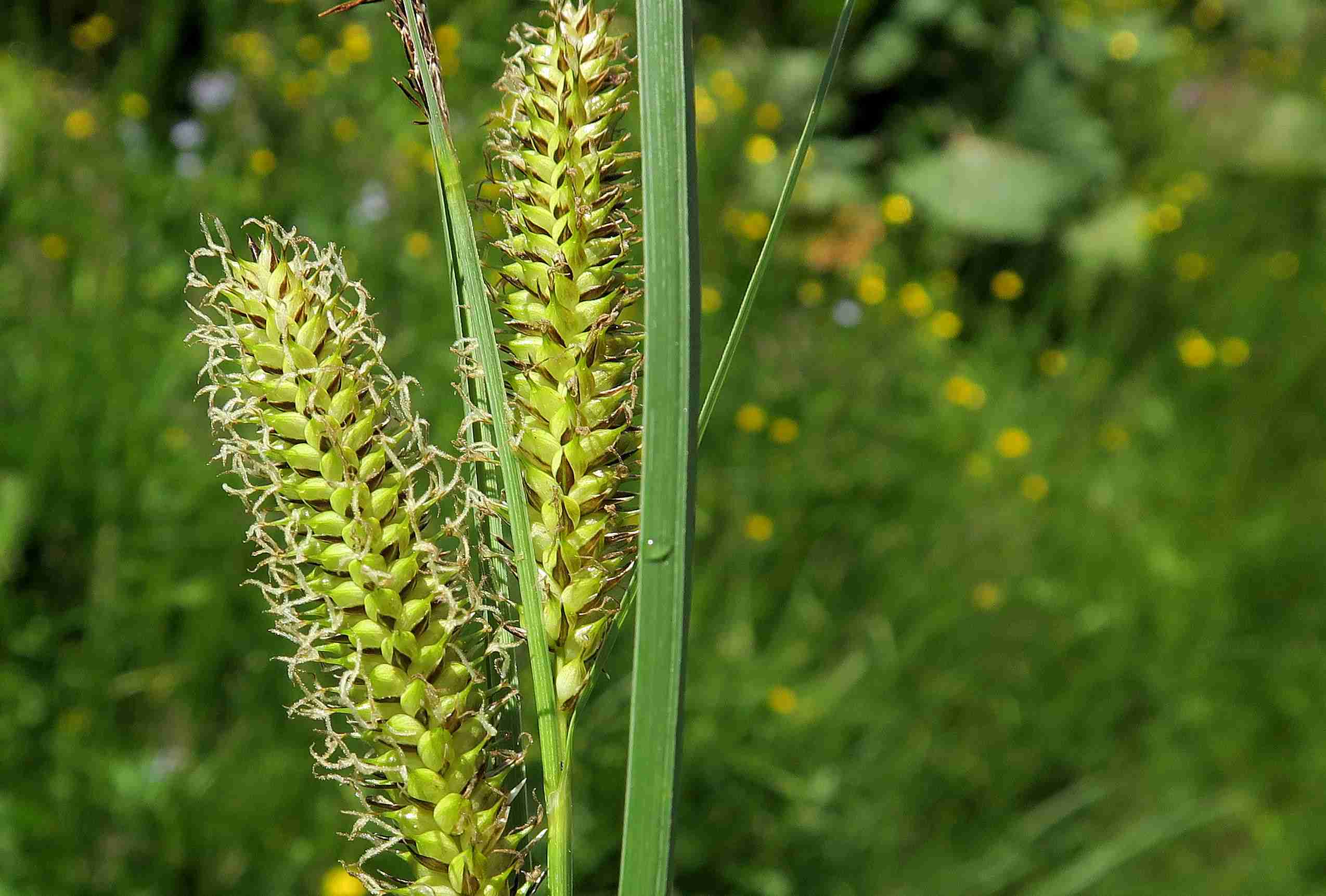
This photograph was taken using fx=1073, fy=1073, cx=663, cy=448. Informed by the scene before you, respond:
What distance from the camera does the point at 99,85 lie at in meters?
2.10

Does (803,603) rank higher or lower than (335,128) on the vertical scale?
lower

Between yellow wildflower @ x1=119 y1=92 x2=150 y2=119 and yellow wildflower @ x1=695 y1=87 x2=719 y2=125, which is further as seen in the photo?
yellow wildflower @ x1=695 y1=87 x2=719 y2=125

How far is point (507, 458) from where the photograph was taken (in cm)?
34

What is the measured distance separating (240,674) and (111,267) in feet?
2.42

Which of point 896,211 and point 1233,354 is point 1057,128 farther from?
point 1233,354

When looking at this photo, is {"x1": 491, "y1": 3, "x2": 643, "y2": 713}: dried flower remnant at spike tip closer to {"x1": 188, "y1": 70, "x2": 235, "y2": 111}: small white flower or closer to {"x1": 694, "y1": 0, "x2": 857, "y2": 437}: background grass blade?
{"x1": 694, "y1": 0, "x2": 857, "y2": 437}: background grass blade

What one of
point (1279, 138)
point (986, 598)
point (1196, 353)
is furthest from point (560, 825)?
point (1279, 138)

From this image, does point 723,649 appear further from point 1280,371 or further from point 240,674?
point 1280,371

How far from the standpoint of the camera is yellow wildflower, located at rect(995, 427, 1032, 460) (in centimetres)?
210

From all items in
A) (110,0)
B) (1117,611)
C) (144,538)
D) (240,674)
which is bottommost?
(1117,611)

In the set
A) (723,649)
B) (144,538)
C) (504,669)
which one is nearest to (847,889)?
(723,649)

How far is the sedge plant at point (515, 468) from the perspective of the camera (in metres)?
0.33

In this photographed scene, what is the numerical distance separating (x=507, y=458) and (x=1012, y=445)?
1.91 metres

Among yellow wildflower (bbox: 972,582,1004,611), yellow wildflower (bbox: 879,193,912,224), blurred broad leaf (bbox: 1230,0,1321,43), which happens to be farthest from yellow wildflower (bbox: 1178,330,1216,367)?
blurred broad leaf (bbox: 1230,0,1321,43)
